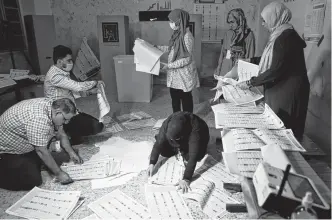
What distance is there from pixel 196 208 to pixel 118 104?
2283 millimetres

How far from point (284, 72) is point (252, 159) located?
71cm

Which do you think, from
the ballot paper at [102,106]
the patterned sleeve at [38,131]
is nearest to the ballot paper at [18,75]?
the ballot paper at [102,106]

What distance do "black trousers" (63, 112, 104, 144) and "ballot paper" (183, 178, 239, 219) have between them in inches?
45.0

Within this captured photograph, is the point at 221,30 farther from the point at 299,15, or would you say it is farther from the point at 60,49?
the point at 60,49

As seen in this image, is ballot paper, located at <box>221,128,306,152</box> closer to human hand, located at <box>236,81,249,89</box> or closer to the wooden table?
the wooden table

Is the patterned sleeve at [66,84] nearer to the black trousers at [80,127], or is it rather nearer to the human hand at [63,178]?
the black trousers at [80,127]

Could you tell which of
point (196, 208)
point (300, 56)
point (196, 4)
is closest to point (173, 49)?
point (300, 56)

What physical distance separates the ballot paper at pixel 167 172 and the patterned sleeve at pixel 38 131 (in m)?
0.75

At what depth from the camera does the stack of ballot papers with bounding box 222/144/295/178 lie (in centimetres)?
114

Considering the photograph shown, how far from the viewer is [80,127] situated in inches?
94.9

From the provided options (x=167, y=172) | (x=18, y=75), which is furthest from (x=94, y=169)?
(x=18, y=75)

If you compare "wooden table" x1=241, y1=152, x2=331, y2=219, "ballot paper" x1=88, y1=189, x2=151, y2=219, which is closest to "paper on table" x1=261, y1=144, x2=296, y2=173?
"wooden table" x1=241, y1=152, x2=331, y2=219

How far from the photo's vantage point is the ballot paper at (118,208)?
149 centimetres

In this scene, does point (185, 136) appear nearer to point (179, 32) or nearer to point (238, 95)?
point (238, 95)
